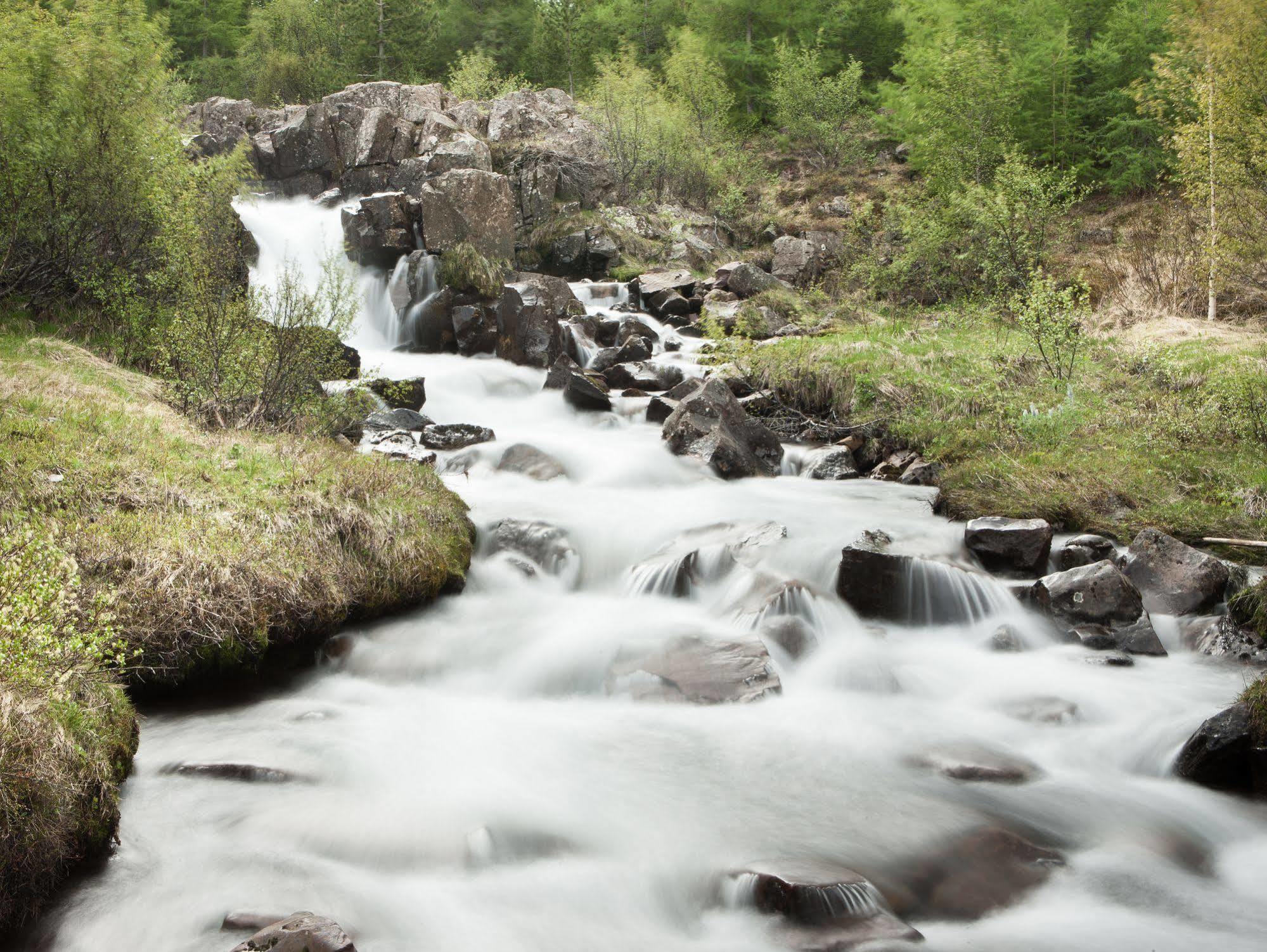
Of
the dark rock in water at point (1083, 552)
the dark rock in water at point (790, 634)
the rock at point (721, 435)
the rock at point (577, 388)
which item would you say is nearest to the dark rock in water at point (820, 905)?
the dark rock in water at point (790, 634)

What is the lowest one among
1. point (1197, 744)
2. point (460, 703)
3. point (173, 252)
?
point (460, 703)

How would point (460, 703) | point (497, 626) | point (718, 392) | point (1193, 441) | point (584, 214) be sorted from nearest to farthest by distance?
1. point (460, 703)
2. point (497, 626)
3. point (1193, 441)
4. point (718, 392)
5. point (584, 214)

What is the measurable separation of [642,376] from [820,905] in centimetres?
1485

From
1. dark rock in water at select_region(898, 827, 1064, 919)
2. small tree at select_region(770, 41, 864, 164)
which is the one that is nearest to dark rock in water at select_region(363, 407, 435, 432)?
dark rock in water at select_region(898, 827, 1064, 919)

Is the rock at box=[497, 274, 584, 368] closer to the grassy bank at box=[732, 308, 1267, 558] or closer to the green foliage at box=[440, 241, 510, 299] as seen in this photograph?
the green foliage at box=[440, 241, 510, 299]

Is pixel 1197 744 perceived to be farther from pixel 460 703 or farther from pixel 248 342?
pixel 248 342

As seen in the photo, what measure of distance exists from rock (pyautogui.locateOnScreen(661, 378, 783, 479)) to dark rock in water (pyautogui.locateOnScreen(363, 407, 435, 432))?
169 inches

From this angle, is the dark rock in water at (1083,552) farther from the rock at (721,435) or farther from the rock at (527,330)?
the rock at (527,330)

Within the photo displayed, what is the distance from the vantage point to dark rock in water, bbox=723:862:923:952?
14.7ft

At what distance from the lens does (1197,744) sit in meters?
6.23

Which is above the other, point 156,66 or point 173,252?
point 156,66

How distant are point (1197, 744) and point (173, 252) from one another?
14.7 metres

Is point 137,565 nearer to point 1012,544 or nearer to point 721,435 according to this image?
point 1012,544

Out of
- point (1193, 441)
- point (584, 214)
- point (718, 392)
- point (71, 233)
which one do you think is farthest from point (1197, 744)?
point (584, 214)
